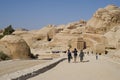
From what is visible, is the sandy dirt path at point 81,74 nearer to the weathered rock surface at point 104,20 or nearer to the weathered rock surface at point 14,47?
the weathered rock surface at point 14,47

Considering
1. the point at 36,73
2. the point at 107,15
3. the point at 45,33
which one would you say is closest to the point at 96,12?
the point at 107,15

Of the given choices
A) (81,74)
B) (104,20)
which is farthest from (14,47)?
(104,20)

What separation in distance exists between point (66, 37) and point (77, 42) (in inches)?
398

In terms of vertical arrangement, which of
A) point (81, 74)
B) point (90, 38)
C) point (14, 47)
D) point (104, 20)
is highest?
point (104, 20)

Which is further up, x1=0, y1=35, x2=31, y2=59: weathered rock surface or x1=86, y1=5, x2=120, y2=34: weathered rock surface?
x1=86, y1=5, x2=120, y2=34: weathered rock surface

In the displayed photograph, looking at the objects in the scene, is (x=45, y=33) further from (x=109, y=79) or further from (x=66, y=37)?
(x=109, y=79)

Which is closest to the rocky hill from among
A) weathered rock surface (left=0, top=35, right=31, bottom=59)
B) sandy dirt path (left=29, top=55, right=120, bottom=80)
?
weathered rock surface (left=0, top=35, right=31, bottom=59)

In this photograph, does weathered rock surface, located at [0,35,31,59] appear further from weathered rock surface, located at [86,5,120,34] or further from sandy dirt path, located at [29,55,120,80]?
weathered rock surface, located at [86,5,120,34]

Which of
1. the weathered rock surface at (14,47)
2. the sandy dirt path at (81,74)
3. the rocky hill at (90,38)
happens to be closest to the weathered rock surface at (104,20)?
the rocky hill at (90,38)

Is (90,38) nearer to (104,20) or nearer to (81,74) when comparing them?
(104,20)

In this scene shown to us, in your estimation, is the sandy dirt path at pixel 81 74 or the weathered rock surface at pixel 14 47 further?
the weathered rock surface at pixel 14 47

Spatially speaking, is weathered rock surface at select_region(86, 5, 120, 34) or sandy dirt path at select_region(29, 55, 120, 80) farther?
weathered rock surface at select_region(86, 5, 120, 34)

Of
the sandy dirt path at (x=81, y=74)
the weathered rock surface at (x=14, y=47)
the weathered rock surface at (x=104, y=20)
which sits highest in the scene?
the weathered rock surface at (x=104, y=20)

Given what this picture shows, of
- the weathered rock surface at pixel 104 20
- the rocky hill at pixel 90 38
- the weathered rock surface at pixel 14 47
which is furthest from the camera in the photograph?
the weathered rock surface at pixel 104 20
